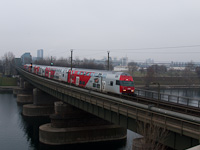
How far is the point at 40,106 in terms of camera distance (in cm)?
5922

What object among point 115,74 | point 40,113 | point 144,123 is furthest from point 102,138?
point 40,113

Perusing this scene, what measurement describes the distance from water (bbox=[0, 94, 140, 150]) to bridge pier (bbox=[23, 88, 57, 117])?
2171 mm

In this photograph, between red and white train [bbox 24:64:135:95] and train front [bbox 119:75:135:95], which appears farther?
red and white train [bbox 24:64:135:95]

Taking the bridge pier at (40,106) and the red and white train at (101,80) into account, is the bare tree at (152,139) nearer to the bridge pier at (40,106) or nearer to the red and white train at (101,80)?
the red and white train at (101,80)

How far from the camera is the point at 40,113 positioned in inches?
2306

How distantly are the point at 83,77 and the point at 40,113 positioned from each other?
68.9ft

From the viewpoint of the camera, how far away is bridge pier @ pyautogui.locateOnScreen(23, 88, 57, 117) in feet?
190

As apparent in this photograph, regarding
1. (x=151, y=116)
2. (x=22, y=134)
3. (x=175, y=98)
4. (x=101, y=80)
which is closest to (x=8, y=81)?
(x=175, y=98)

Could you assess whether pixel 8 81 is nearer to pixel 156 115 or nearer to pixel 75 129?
pixel 75 129

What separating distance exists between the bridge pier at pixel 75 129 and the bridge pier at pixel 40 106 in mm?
19175

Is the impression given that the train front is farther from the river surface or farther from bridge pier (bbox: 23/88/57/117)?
bridge pier (bbox: 23/88/57/117)

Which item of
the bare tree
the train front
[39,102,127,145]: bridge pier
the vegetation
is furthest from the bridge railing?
the vegetation

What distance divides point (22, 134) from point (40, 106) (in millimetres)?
15576

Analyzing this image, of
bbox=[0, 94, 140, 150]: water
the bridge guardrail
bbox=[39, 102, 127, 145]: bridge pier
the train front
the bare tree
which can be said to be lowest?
bbox=[0, 94, 140, 150]: water
